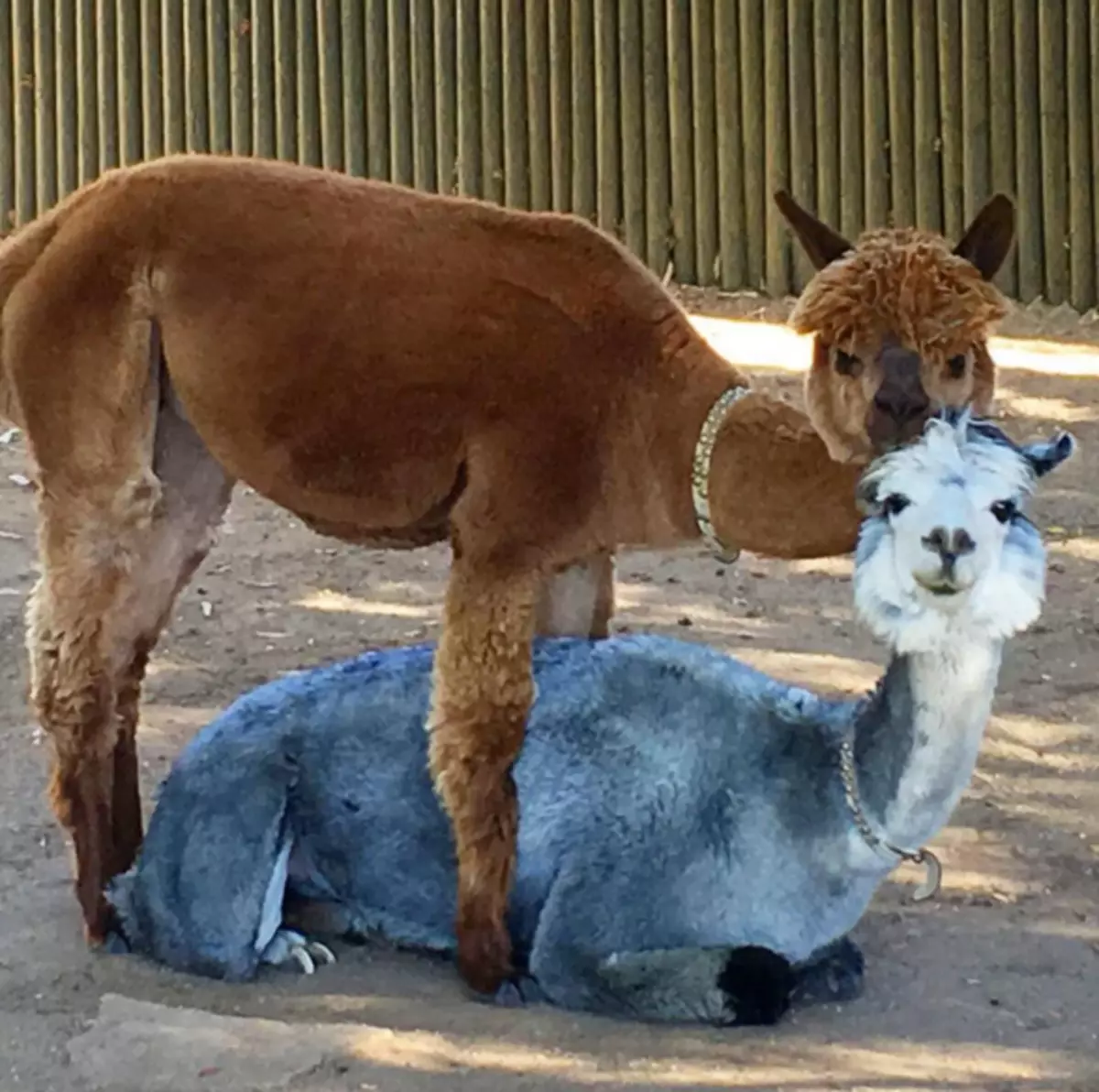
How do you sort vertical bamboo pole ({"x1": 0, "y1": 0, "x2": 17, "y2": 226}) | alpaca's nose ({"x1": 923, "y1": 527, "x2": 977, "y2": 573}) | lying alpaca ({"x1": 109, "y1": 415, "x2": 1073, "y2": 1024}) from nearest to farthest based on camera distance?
alpaca's nose ({"x1": 923, "y1": 527, "x2": 977, "y2": 573}) → lying alpaca ({"x1": 109, "y1": 415, "x2": 1073, "y2": 1024}) → vertical bamboo pole ({"x1": 0, "y1": 0, "x2": 17, "y2": 226})

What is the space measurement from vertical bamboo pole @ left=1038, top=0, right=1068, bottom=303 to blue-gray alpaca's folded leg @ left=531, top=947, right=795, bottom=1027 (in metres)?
6.66

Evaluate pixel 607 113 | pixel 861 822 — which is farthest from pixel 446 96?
pixel 861 822

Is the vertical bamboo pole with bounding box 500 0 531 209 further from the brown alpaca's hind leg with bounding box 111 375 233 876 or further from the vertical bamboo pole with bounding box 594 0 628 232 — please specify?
the brown alpaca's hind leg with bounding box 111 375 233 876

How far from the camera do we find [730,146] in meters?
10.8

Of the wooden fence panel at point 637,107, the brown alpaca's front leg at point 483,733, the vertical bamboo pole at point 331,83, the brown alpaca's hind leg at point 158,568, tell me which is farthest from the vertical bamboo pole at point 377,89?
the brown alpaca's front leg at point 483,733

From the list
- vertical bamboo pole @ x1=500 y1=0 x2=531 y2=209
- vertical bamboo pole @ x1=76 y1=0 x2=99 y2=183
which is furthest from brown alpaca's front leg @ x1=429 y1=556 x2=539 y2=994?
vertical bamboo pole @ x1=76 y1=0 x2=99 y2=183

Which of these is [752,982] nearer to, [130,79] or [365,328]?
[365,328]

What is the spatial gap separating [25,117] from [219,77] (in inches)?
45.1

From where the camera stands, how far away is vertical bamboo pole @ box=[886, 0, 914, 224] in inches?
412

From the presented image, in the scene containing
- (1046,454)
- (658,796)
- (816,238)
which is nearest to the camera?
(1046,454)

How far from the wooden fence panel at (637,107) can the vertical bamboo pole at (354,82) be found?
0.03ft

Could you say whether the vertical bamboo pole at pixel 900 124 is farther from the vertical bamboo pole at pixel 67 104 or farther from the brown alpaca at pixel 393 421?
the brown alpaca at pixel 393 421

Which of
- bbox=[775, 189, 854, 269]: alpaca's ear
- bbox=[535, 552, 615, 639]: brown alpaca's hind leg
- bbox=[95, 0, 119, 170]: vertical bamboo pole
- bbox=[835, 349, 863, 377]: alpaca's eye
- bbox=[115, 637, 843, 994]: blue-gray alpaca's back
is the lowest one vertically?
bbox=[115, 637, 843, 994]: blue-gray alpaca's back

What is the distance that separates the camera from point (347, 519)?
4605mm
